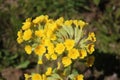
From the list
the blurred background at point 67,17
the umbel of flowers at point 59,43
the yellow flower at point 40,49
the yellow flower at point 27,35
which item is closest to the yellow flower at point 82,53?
the umbel of flowers at point 59,43

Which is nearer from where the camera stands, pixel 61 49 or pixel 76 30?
pixel 61 49

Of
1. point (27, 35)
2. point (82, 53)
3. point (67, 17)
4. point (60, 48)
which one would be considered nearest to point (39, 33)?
point (27, 35)

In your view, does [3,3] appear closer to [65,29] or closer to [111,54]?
[111,54]

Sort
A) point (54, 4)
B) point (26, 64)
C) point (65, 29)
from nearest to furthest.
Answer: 1. point (65, 29)
2. point (26, 64)
3. point (54, 4)

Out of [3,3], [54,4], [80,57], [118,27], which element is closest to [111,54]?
[118,27]

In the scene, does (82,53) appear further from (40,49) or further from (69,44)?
(40,49)

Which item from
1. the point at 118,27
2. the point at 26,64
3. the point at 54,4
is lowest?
the point at 26,64

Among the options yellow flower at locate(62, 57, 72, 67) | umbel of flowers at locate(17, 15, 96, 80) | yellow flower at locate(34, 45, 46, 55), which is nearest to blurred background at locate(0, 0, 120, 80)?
umbel of flowers at locate(17, 15, 96, 80)
